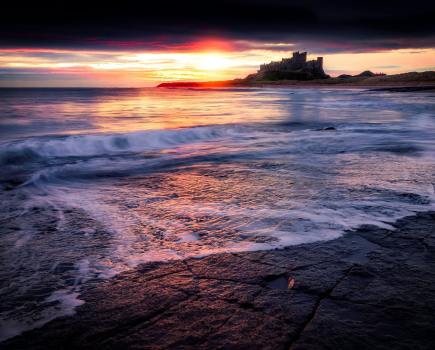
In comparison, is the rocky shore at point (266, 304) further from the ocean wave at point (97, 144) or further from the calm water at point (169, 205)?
the ocean wave at point (97, 144)

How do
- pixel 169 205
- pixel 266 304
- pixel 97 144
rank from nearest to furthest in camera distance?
pixel 266 304, pixel 169 205, pixel 97 144

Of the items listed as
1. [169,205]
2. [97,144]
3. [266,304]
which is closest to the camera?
[266,304]

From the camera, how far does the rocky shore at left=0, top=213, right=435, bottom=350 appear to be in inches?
89.7

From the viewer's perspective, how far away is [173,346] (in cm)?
222

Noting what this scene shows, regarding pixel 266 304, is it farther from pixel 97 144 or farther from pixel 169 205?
pixel 97 144

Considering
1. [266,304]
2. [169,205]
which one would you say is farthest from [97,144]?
[266,304]

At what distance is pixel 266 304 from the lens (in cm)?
263

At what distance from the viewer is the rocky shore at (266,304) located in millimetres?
2279

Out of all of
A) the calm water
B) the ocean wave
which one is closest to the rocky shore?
the calm water

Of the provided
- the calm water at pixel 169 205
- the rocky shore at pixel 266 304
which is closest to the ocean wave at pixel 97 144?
the calm water at pixel 169 205

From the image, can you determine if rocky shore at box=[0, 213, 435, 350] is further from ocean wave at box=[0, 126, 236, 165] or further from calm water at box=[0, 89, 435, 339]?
ocean wave at box=[0, 126, 236, 165]

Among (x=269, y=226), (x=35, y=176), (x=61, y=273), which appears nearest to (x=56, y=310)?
(x=61, y=273)

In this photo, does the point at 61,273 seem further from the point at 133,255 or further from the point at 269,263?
the point at 269,263

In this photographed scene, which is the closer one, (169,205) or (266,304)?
(266,304)
